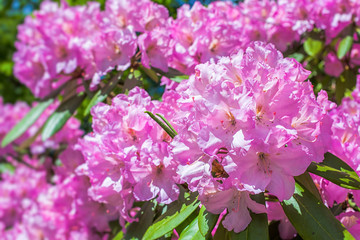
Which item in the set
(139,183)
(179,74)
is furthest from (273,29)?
(139,183)

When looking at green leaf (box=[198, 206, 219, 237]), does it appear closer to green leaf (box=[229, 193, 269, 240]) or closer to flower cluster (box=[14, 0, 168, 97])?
green leaf (box=[229, 193, 269, 240])

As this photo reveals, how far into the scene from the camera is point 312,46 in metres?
1.75

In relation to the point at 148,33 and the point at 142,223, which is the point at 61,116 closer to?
the point at 148,33

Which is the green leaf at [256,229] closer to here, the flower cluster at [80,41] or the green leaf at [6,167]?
the flower cluster at [80,41]

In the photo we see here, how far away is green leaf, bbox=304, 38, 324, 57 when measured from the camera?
Answer: 5.67ft

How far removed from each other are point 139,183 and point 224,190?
24cm

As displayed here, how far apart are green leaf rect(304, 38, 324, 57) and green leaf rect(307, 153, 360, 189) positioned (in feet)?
2.85

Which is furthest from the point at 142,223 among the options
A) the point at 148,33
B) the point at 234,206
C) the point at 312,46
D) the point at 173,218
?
the point at 312,46

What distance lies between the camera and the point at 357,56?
1874 mm

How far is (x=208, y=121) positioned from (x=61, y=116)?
1056 mm

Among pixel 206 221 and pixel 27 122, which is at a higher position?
pixel 206 221

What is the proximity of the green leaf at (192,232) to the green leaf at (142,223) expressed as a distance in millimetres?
216

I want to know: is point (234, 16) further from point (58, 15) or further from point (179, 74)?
point (58, 15)

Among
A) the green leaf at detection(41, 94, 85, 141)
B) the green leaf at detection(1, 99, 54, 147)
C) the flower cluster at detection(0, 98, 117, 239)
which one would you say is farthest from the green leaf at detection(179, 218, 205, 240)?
the green leaf at detection(1, 99, 54, 147)
